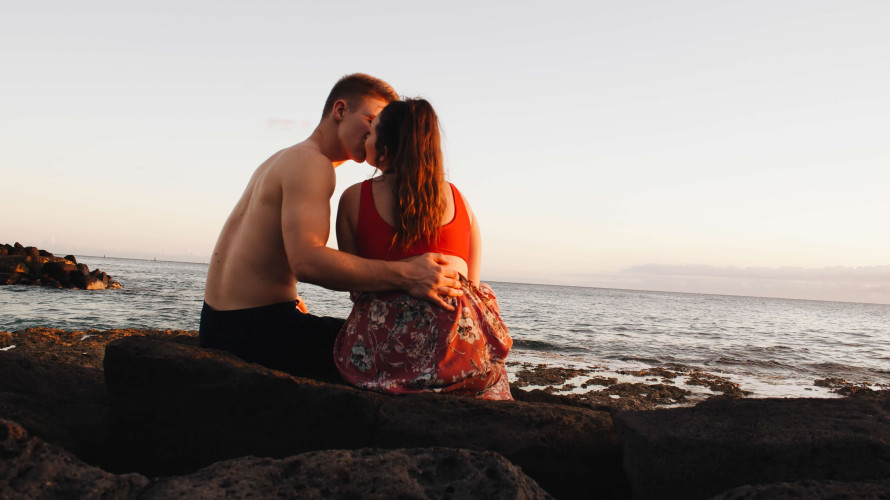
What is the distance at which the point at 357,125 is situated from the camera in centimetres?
362

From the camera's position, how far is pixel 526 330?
19031 millimetres

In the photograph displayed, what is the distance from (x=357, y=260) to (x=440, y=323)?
21.6 inches

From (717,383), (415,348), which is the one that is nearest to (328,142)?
(415,348)

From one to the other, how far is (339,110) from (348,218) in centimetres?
99

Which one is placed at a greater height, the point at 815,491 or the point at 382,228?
the point at 382,228

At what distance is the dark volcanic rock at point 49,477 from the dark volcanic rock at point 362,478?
0.11 meters

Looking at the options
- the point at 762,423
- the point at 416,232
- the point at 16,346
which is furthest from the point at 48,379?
the point at 16,346

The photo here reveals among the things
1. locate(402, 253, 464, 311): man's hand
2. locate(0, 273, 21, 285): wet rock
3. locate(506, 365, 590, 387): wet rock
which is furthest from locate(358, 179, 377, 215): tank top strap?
locate(0, 273, 21, 285): wet rock

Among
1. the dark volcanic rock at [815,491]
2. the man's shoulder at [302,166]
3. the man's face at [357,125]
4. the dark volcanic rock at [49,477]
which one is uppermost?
the man's face at [357,125]

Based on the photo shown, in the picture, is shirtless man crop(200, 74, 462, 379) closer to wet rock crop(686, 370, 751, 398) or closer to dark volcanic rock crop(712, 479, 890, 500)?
dark volcanic rock crop(712, 479, 890, 500)

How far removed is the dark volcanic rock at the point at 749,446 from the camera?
213cm

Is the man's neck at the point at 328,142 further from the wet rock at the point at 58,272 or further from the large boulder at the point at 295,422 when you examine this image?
the wet rock at the point at 58,272

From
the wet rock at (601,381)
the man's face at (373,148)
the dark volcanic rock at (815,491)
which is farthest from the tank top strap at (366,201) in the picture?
the wet rock at (601,381)

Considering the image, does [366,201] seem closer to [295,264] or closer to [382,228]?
[382,228]
